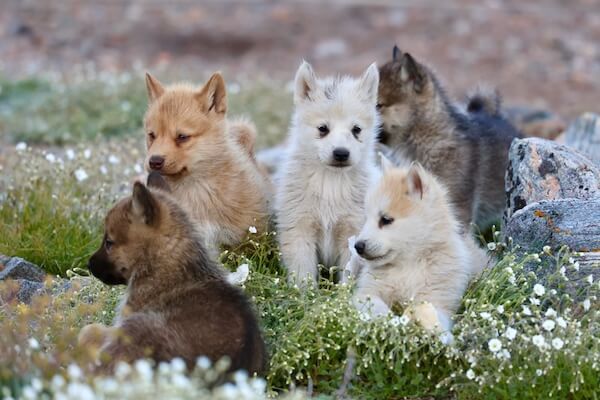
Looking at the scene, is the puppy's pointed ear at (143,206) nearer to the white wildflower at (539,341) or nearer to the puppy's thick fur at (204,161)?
the puppy's thick fur at (204,161)

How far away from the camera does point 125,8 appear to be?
22.0m

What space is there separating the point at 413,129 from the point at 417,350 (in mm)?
3477

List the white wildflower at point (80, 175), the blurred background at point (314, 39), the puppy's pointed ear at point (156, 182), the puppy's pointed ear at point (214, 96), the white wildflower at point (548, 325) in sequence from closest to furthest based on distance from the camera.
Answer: the white wildflower at point (548, 325)
the puppy's pointed ear at point (156, 182)
the puppy's pointed ear at point (214, 96)
the white wildflower at point (80, 175)
the blurred background at point (314, 39)

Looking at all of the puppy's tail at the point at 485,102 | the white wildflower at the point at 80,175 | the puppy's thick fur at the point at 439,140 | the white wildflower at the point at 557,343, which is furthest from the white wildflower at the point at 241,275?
the puppy's tail at the point at 485,102

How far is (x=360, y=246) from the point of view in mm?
6508

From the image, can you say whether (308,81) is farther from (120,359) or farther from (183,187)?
(120,359)

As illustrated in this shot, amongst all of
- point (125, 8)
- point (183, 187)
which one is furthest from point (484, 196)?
point (125, 8)

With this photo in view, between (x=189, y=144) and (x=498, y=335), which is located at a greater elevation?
(x=189, y=144)

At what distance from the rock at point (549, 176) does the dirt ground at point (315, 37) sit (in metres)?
10.1

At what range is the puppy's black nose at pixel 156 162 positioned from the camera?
744 cm

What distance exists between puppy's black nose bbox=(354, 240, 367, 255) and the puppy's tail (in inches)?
172

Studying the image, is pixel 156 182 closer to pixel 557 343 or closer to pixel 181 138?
pixel 181 138

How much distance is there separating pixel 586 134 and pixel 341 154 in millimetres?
4552

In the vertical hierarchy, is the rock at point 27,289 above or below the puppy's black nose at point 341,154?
below
